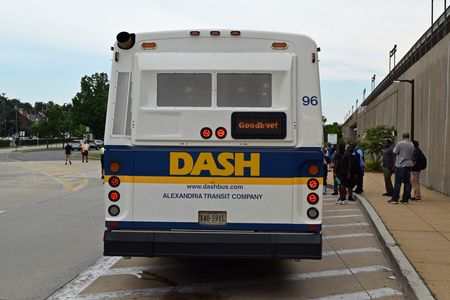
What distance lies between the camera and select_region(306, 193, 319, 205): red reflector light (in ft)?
20.0

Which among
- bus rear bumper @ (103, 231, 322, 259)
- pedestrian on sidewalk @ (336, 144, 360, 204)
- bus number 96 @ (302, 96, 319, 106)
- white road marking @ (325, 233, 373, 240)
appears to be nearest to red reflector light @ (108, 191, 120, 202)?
bus rear bumper @ (103, 231, 322, 259)

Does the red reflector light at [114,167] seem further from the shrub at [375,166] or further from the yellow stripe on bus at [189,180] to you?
the shrub at [375,166]

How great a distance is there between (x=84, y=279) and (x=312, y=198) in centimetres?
313

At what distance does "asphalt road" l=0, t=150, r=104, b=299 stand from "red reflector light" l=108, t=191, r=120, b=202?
1350 mm

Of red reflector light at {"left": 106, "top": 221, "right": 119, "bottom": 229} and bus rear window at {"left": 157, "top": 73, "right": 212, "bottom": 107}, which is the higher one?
bus rear window at {"left": 157, "top": 73, "right": 212, "bottom": 107}

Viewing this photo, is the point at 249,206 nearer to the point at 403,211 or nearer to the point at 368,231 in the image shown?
the point at 368,231

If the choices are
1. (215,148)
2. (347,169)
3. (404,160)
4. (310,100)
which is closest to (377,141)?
(347,169)

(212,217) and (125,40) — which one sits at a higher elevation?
(125,40)

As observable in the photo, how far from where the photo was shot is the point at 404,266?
714cm

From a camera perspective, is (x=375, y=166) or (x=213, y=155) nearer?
(x=213, y=155)

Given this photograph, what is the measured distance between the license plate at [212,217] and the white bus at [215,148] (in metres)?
0.01

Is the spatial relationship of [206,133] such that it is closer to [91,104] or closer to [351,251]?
[351,251]

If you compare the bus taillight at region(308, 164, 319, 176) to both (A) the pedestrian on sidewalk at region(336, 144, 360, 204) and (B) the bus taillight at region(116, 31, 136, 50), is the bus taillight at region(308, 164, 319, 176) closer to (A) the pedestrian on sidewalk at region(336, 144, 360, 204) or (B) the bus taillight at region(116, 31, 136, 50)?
(B) the bus taillight at region(116, 31, 136, 50)

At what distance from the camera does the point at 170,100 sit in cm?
621
